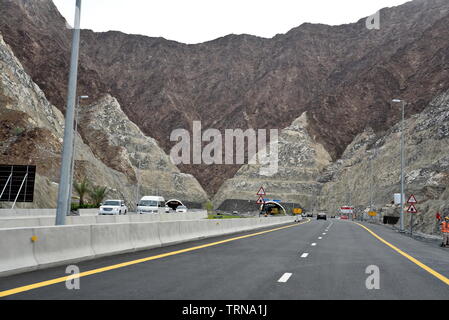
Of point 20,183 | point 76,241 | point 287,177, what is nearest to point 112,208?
point 20,183

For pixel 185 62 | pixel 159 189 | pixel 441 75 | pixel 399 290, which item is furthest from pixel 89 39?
pixel 399 290

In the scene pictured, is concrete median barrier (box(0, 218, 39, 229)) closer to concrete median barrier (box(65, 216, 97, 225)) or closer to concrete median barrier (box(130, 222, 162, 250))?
concrete median barrier (box(65, 216, 97, 225))

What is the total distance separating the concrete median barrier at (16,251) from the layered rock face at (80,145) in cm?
4659

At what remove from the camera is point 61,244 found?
11789 millimetres

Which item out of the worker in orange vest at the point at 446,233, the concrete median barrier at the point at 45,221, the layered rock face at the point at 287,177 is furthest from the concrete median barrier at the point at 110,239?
the layered rock face at the point at 287,177

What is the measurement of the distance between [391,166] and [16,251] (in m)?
99.9

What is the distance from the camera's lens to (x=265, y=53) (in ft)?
575

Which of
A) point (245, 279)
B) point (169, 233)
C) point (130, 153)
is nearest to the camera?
point (245, 279)

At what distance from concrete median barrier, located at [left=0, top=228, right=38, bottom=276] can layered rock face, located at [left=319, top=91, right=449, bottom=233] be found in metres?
71.5

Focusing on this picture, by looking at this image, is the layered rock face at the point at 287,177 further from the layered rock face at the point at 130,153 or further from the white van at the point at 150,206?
the white van at the point at 150,206

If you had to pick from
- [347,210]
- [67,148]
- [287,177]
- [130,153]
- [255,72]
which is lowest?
[67,148]

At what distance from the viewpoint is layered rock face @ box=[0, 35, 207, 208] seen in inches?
2616

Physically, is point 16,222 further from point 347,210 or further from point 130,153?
point 130,153
